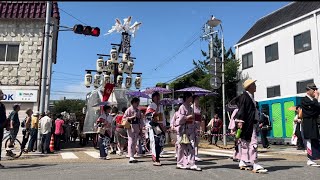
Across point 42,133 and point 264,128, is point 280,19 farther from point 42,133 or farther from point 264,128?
point 42,133

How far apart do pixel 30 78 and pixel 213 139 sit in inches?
400

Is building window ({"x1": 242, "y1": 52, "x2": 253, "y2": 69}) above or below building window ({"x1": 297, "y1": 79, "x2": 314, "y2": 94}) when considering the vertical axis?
above

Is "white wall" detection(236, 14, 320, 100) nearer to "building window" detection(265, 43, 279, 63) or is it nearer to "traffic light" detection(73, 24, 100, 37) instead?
"building window" detection(265, 43, 279, 63)

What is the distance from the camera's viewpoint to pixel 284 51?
22.8 m

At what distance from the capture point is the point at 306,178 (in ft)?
21.3

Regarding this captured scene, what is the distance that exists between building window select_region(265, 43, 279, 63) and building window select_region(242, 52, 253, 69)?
6.31ft

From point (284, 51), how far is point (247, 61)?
14.1 feet

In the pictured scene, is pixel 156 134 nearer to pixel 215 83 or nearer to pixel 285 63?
pixel 215 83

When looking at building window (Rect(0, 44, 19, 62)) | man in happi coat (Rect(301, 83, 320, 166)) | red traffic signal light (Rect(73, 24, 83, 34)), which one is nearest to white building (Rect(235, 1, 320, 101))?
Answer: man in happi coat (Rect(301, 83, 320, 166))

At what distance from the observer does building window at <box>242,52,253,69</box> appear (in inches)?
1043

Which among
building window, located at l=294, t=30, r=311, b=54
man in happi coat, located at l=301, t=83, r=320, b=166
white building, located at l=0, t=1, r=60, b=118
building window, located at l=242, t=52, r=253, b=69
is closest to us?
man in happi coat, located at l=301, t=83, r=320, b=166

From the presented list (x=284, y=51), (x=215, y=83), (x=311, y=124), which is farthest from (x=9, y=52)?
(x=284, y=51)

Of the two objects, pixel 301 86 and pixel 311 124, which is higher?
pixel 301 86

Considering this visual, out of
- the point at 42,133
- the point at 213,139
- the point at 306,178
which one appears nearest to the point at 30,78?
the point at 42,133
